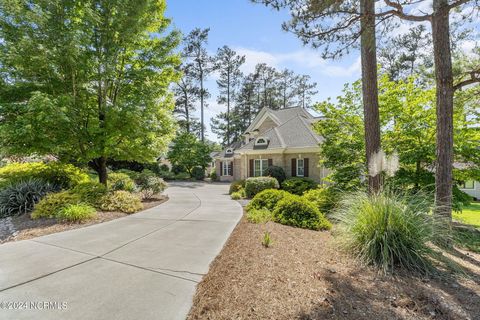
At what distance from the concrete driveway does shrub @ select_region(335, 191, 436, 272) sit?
266cm

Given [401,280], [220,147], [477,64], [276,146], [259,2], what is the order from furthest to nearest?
1. [220,147]
2. [276,146]
3. [477,64]
4. [259,2]
5. [401,280]

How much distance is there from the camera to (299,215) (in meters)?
6.47

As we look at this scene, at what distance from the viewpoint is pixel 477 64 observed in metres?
5.98

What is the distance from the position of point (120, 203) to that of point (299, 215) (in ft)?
19.9

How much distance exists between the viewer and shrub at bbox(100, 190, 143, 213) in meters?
7.77

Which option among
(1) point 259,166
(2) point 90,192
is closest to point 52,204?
(2) point 90,192

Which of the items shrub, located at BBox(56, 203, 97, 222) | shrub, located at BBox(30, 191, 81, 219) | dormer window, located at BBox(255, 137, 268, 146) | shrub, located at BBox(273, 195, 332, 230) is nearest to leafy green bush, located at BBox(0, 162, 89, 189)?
shrub, located at BBox(30, 191, 81, 219)

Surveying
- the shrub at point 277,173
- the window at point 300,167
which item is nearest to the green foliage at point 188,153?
the shrub at point 277,173

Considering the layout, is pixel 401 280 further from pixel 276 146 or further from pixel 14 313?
pixel 276 146

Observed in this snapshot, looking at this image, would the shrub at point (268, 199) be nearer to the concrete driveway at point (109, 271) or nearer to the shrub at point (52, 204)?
the concrete driveway at point (109, 271)

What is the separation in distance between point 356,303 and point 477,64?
7.20 metres

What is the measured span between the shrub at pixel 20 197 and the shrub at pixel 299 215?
8.12 meters

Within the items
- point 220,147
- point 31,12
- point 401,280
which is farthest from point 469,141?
point 220,147

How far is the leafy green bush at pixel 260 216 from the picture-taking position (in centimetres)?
656
